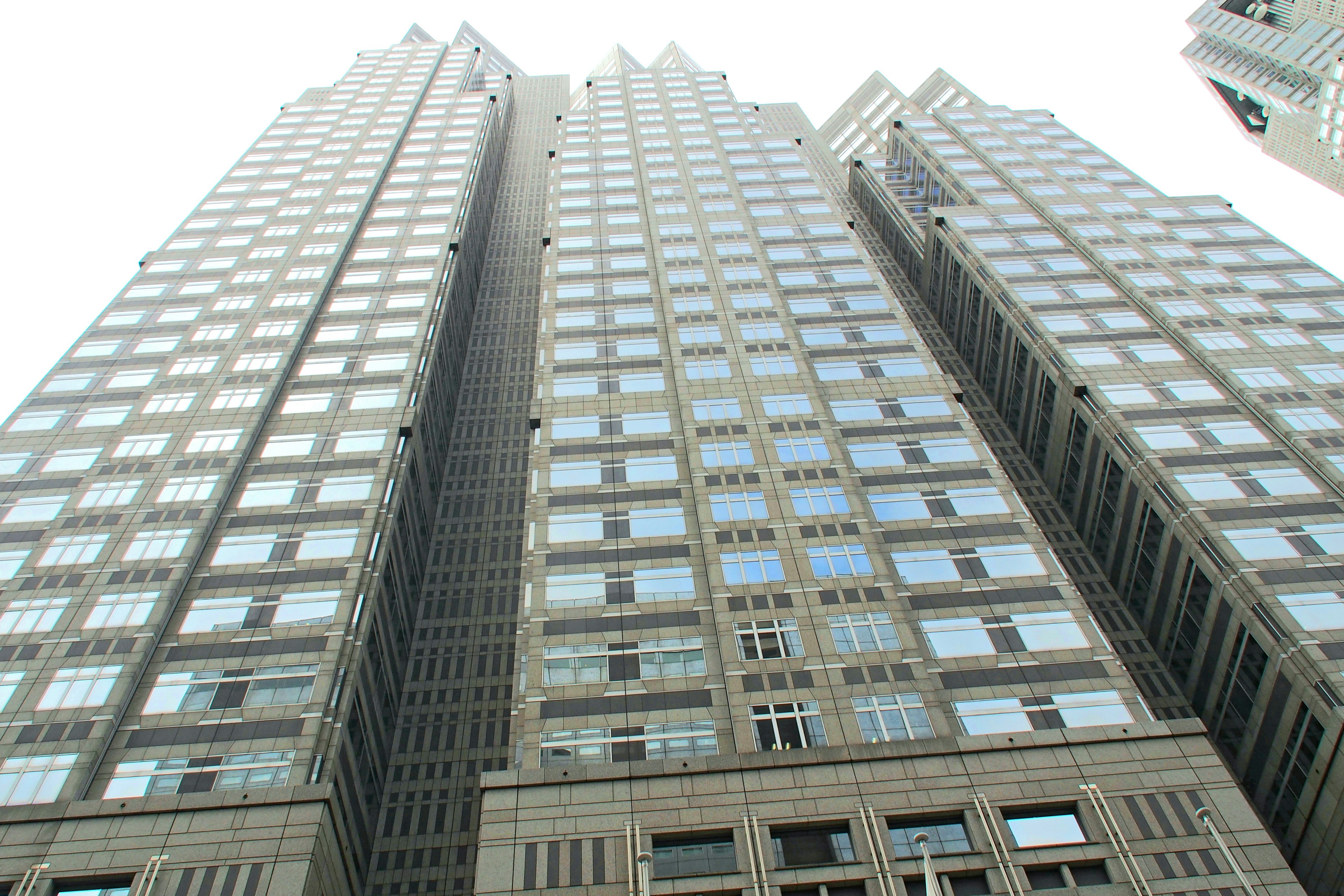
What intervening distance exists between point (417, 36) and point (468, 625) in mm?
144547

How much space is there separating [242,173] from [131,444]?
52.1 m

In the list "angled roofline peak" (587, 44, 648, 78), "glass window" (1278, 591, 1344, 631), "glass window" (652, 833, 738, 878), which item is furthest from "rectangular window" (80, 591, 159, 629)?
"angled roofline peak" (587, 44, 648, 78)

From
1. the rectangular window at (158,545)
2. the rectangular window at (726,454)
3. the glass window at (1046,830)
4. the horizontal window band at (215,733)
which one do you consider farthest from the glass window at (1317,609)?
the rectangular window at (158,545)

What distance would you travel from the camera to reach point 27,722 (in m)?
46.4

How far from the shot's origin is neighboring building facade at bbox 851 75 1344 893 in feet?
168

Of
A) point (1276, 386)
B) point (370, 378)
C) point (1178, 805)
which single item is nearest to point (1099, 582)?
point (1276, 386)

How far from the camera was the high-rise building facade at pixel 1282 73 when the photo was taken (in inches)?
5246

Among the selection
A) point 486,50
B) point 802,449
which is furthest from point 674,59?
point 802,449

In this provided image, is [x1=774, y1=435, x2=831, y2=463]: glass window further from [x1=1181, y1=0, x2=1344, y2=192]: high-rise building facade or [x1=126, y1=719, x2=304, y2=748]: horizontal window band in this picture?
[x1=1181, y1=0, x2=1344, y2=192]: high-rise building facade

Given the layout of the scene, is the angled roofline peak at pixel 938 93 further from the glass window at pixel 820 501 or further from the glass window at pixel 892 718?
the glass window at pixel 892 718

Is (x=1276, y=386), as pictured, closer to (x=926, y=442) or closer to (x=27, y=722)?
(x=926, y=442)

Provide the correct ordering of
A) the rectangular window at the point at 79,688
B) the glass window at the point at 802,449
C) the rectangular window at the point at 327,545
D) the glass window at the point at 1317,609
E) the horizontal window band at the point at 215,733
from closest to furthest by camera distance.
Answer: the horizontal window band at the point at 215,733 → the rectangular window at the point at 79,688 → the glass window at the point at 1317,609 → the rectangular window at the point at 327,545 → the glass window at the point at 802,449

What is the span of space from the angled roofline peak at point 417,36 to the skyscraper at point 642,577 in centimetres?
8595

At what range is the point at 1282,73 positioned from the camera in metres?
148
